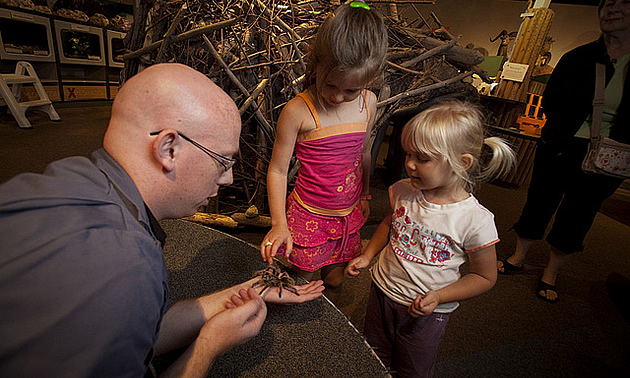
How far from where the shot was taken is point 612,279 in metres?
2.58

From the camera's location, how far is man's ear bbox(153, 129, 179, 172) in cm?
62

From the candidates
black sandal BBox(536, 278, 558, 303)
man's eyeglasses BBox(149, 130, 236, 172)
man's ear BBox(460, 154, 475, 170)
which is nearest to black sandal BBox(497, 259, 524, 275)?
black sandal BBox(536, 278, 558, 303)

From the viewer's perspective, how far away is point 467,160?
0.94 m

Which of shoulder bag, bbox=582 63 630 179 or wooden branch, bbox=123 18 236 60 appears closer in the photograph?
shoulder bag, bbox=582 63 630 179

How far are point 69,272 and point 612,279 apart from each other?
3.60m

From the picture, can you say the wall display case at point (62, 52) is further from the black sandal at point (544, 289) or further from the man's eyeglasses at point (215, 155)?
the black sandal at point (544, 289)

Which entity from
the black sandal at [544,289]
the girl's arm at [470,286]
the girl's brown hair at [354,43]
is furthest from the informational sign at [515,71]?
the girl's arm at [470,286]

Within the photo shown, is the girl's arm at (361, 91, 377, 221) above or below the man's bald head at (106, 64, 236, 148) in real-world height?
below

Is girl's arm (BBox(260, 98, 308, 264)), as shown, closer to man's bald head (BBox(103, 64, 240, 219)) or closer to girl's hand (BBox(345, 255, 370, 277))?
girl's hand (BBox(345, 255, 370, 277))

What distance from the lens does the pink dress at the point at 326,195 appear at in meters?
1.19

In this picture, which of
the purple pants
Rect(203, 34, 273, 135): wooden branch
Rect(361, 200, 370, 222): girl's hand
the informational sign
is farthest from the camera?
the informational sign

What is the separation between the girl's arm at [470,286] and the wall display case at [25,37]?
692 cm

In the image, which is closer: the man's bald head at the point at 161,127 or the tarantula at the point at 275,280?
the man's bald head at the point at 161,127

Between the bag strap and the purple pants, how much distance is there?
4.97ft
